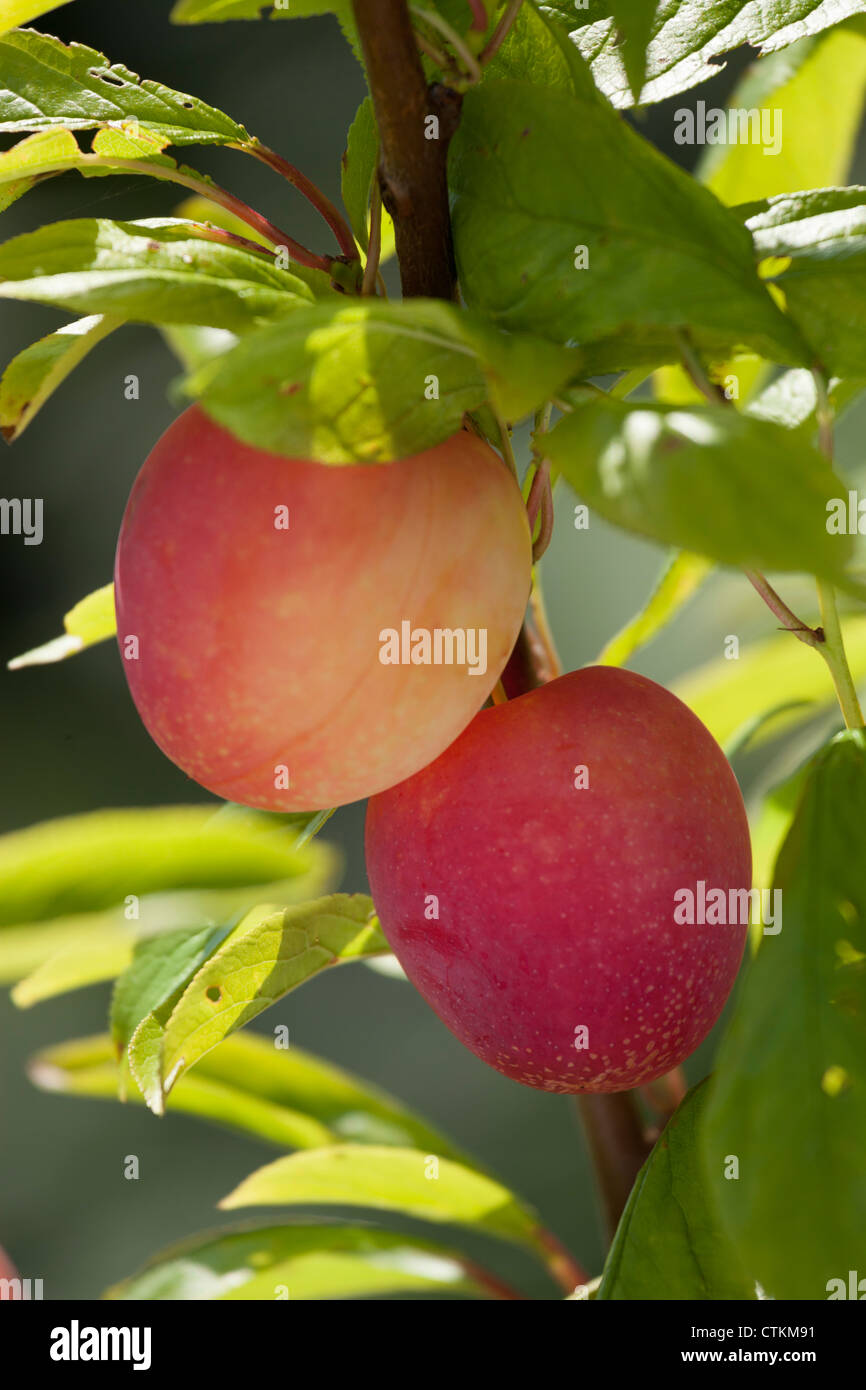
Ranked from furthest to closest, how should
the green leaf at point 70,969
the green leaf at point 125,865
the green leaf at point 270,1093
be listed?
the green leaf at point 270,1093
the green leaf at point 70,969
the green leaf at point 125,865

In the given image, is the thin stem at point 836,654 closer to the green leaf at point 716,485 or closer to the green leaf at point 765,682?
the green leaf at point 716,485

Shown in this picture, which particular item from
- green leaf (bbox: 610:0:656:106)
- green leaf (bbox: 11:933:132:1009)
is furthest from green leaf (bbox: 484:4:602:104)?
green leaf (bbox: 11:933:132:1009)

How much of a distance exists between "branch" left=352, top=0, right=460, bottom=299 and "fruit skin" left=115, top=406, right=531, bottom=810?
37 mm

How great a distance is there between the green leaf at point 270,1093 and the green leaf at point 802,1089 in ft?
0.90

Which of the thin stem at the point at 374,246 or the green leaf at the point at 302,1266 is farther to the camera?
the green leaf at the point at 302,1266

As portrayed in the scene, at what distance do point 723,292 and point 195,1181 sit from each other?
92cm

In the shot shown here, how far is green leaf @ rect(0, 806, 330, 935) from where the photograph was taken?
130 millimetres

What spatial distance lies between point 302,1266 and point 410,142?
35cm

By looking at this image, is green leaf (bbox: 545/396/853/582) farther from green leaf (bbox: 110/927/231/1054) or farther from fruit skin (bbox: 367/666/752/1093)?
green leaf (bbox: 110/927/231/1054)

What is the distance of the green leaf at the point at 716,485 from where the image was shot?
0.44 ft

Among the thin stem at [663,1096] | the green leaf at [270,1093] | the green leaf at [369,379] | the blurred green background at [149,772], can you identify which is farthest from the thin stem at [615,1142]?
the blurred green background at [149,772]

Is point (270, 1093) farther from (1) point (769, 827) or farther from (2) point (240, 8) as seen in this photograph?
(2) point (240, 8)

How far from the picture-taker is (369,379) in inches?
6.5
